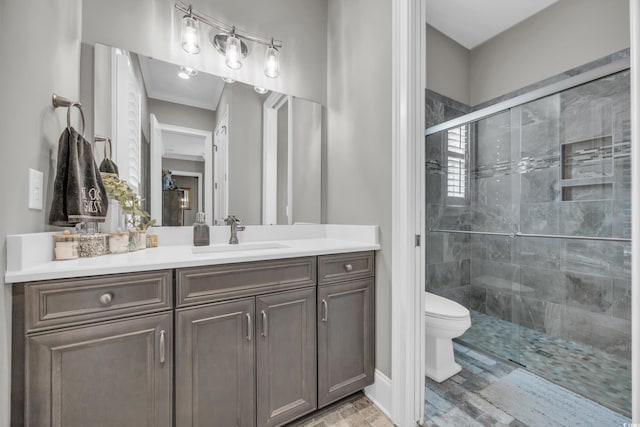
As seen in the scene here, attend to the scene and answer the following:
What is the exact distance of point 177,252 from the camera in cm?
123

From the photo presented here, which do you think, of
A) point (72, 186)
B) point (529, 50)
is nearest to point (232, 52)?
point (72, 186)

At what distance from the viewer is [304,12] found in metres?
1.90

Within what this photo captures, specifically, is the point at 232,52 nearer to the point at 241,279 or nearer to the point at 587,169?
the point at 241,279

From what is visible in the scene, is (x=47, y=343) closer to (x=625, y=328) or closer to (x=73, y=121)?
(x=73, y=121)

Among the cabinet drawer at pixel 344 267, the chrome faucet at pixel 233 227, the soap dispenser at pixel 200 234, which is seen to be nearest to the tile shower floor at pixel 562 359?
the cabinet drawer at pixel 344 267

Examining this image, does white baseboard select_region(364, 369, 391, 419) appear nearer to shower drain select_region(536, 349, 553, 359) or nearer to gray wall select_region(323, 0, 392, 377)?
gray wall select_region(323, 0, 392, 377)

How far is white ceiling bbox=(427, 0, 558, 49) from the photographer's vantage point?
85.0 inches

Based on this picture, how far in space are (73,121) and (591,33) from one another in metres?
3.35

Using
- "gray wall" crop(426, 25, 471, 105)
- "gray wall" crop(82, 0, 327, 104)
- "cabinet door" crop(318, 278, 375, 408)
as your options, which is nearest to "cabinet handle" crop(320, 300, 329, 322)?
"cabinet door" crop(318, 278, 375, 408)

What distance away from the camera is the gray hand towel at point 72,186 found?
3.13 feet

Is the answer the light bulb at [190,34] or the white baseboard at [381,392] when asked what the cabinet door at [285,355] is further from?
the light bulb at [190,34]

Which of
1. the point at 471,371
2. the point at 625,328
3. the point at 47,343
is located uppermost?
the point at 47,343

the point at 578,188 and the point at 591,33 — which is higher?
the point at 591,33

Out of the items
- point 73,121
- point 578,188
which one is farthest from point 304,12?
point 578,188
